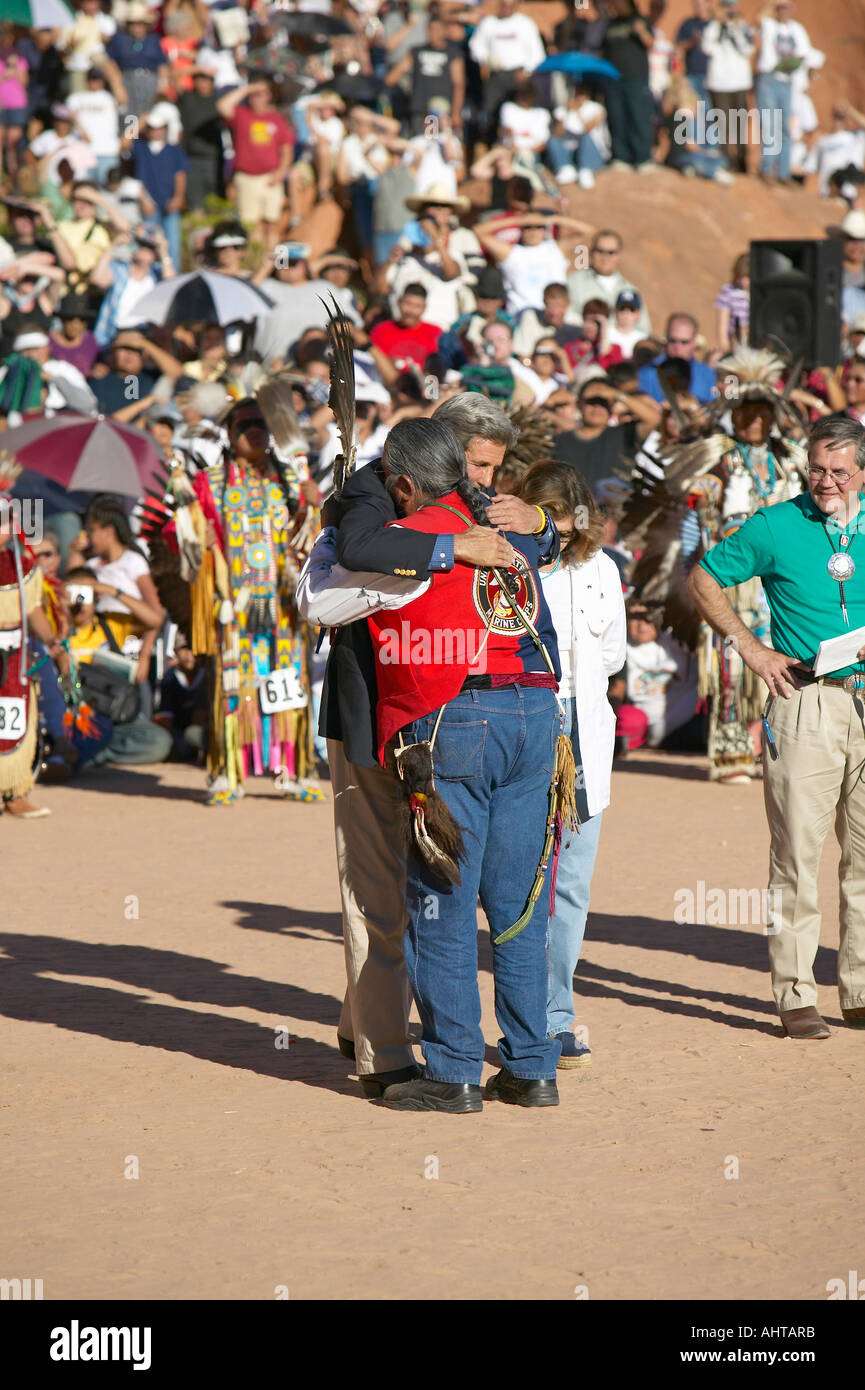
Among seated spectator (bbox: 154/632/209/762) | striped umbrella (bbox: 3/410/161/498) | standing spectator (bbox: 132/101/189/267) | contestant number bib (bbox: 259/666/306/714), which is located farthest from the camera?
standing spectator (bbox: 132/101/189/267)

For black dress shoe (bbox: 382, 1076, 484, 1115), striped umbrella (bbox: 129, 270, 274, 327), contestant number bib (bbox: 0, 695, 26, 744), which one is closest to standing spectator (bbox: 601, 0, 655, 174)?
striped umbrella (bbox: 129, 270, 274, 327)

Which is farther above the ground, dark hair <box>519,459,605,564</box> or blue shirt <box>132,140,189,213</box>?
blue shirt <box>132,140,189,213</box>

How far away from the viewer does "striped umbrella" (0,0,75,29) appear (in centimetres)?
1345

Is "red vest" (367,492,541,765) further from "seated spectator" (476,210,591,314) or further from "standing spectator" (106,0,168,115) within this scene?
"standing spectator" (106,0,168,115)

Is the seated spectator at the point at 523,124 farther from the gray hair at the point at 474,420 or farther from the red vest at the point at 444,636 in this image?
the red vest at the point at 444,636

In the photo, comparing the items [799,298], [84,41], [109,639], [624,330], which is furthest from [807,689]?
[84,41]

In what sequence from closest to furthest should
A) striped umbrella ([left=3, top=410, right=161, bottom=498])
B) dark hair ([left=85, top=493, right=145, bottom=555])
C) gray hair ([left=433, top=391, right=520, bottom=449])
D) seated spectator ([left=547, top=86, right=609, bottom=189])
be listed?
gray hair ([left=433, top=391, right=520, bottom=449])
striped umbrella ([left=3, top=410, right=161, bottom=498])
dark hair ([left=85, top=493, right=145, bottom=555])
seated spectator ([left=547, top=86, right=609, bottom=189])

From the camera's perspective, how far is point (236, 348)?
45.2 ft

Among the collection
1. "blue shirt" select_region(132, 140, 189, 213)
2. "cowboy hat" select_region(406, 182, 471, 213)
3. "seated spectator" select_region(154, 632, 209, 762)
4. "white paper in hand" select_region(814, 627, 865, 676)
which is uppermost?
"blue shirt" select_region(132, 140, 189, 213)

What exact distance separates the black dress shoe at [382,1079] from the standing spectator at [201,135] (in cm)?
1236

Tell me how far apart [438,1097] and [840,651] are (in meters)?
1.78

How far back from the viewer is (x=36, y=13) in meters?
14.3

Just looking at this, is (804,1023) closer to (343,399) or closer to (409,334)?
(343,399)

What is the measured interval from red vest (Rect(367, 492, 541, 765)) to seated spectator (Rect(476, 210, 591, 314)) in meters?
10.6
